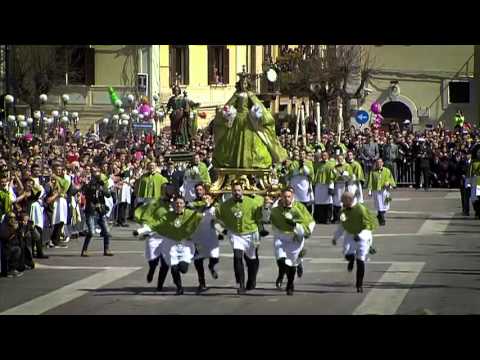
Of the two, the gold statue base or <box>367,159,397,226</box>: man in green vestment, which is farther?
<box>367,159,397,226</box>: man in green vestment

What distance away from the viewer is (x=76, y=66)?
4556 centimetres

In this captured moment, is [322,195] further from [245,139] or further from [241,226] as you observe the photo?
[241,226]

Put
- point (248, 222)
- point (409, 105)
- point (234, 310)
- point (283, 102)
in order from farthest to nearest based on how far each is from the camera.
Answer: point (283, 102)
point (409, 105)
point (248, 222)
point (234, 310)

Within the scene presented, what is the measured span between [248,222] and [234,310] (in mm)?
1850

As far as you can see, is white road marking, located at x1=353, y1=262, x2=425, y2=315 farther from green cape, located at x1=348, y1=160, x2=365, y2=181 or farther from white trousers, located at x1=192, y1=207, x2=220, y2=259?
green cape, located at x1=348, y1=160, x2=365, y2=181

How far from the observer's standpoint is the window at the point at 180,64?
1839 inches

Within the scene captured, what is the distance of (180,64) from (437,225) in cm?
1881

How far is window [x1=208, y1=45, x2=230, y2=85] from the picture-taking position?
49688mm

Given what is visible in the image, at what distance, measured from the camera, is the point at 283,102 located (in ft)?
209

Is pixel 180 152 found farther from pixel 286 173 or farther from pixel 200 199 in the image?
pixel 200 199

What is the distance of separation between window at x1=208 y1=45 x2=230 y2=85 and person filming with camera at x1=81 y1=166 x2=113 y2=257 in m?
24.1

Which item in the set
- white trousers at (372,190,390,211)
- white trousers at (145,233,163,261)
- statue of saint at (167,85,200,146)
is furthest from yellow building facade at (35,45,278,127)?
white trousers at (145,233,163,261)
